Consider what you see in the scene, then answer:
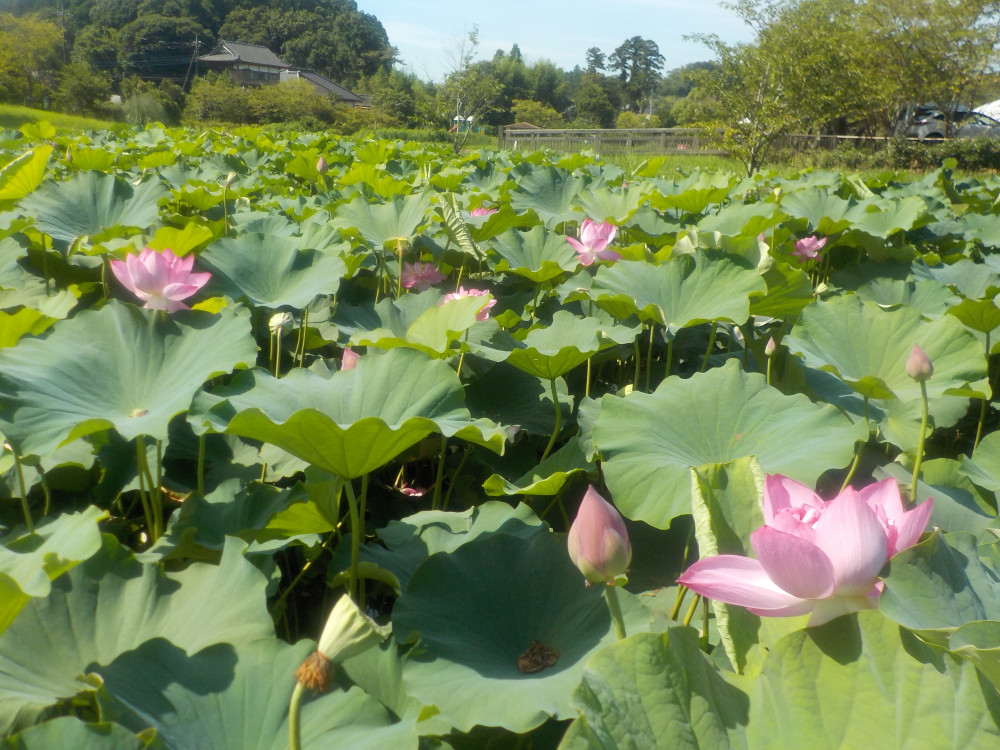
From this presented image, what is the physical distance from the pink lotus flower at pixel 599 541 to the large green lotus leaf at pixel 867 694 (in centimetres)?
16

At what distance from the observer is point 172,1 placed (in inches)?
2495

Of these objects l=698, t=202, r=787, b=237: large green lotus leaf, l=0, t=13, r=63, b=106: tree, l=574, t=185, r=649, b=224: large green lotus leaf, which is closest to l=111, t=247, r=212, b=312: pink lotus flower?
l=698, t=202, r=787, b=237: large green lotus leaf

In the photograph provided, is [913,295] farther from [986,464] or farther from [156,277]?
[156,277]

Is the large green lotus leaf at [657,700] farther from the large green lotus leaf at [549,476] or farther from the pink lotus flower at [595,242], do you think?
the pink lotus flower at [595,242]

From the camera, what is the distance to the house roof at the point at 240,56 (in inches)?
2207

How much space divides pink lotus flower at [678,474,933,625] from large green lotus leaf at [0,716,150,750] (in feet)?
1.24

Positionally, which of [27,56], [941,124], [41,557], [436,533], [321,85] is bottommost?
[436,533]

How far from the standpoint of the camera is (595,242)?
1.71 meters

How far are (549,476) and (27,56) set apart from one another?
1594 inches

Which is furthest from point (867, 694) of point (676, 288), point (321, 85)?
point (321, 85)

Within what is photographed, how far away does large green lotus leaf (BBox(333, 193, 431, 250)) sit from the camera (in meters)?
1.84

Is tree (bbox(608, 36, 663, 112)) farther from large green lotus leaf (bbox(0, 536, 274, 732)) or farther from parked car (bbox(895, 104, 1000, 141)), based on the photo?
large green lotus leaf (bbox(0, 536, 274, 732))

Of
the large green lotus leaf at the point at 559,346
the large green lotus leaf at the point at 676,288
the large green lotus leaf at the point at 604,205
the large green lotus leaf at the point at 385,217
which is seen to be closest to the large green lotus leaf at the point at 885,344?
the large green lotus leaf at the point at 676,288

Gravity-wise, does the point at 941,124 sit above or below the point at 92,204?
A: above
